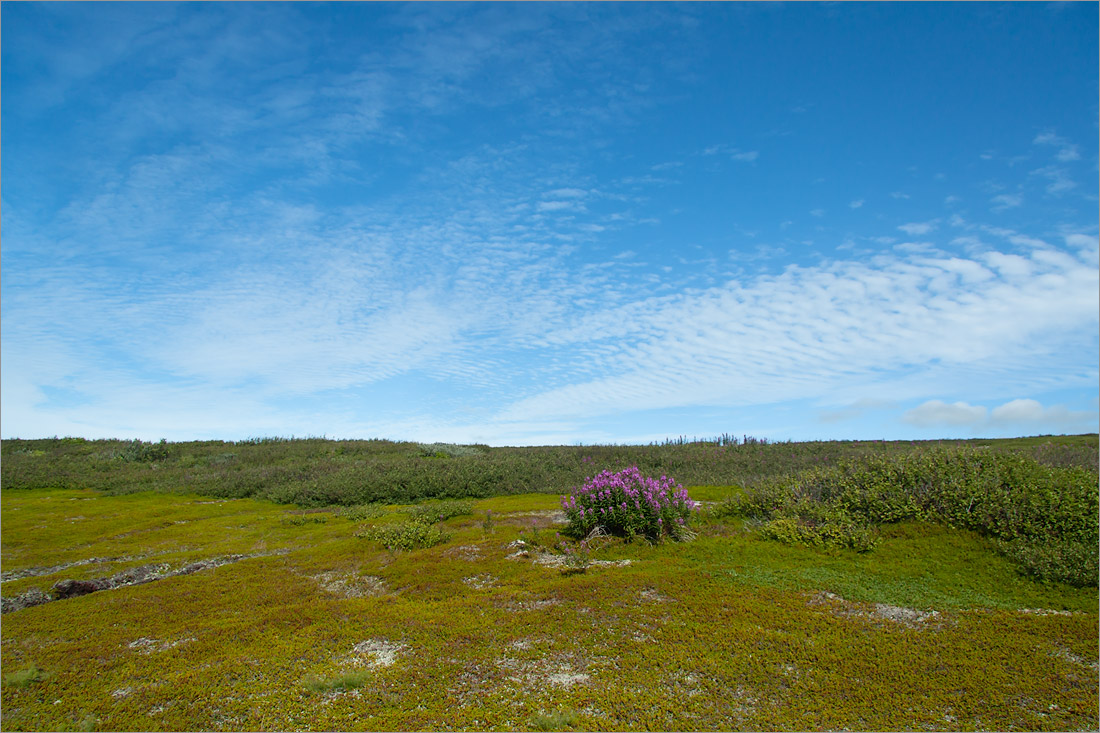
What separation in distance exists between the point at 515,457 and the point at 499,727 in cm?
2964

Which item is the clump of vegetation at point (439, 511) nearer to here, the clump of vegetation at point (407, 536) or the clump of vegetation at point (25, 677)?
the clump of vegetation at point (407, 536)

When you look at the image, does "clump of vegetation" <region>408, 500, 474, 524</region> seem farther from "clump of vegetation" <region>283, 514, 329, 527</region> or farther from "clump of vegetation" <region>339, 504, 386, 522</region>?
"clump of vegetation" <region>283, 514, 329, 527</region>

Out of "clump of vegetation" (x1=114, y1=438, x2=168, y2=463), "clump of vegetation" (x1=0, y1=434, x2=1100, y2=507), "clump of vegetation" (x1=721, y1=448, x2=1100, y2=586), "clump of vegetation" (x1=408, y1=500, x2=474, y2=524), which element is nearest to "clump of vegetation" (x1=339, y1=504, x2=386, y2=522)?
"clump of vegetation" (x1=408, y1=500, x2=474, y2=524)

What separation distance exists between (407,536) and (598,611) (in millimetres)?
7868

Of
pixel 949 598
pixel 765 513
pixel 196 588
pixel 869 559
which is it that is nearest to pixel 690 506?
pixel 765 513

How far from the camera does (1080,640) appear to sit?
30.4ft

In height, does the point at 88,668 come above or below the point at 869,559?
below

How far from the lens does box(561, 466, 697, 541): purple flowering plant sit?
16031 millimetres

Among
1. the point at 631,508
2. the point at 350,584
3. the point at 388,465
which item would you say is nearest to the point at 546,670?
the point at 350,584

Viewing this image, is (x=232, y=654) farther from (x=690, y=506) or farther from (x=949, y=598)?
(x=949, y=598)

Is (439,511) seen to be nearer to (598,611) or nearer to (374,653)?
(598,611)

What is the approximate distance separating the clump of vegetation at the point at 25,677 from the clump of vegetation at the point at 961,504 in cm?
1458

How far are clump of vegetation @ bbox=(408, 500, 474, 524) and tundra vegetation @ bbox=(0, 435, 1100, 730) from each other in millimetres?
128

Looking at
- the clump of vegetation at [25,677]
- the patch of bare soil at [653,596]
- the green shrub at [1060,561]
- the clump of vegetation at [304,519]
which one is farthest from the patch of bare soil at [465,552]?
the green shrub at [1060,561]
